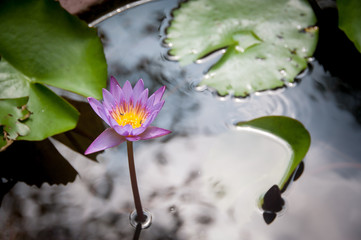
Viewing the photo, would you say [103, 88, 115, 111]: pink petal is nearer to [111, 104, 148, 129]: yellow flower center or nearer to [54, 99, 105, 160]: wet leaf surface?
[111, 104, 148, 129]: yellow flower center

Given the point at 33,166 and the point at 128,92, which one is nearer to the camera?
the point at 128,92

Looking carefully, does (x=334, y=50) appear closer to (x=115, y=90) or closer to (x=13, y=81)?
(x=115, y=90)

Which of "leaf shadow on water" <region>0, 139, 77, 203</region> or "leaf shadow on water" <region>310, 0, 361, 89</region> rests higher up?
"leaf shadow on water" <region>310, 0, 361, 89</region>

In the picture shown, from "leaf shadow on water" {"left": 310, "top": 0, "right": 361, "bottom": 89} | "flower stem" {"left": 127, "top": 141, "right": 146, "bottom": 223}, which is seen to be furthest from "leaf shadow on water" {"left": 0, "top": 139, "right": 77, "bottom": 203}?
"leaf shadow on water" {"left": 310, "top": 0, "right": 361, "bottom": 89}

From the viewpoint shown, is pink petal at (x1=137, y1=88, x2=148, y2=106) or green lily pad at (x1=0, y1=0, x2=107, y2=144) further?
green lily pad at (x1=0, y1=0, x2=107, y2=144)

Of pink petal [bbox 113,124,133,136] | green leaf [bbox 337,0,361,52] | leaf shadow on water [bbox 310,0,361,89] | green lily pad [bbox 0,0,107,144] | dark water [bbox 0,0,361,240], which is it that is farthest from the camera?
leaf shadow on water [bbox 310,0,361,89]

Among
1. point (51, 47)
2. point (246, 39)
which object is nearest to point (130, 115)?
point (51, 47)

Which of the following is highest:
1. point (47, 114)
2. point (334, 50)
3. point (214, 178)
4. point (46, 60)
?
point (46, 60)
